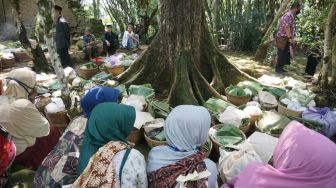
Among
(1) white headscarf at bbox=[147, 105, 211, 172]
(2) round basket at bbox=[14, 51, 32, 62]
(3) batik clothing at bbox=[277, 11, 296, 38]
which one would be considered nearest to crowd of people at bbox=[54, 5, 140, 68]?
(2) round basket at bbox=[14, 51, 32, 62]

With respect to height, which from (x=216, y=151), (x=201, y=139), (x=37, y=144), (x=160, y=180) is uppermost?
(x=201, y=139)

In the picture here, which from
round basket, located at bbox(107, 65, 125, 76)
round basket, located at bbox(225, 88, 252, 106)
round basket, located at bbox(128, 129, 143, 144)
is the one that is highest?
round basket, located at bbox(107, 65, 125, 76)

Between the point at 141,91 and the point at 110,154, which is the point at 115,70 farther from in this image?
the point at 110,154

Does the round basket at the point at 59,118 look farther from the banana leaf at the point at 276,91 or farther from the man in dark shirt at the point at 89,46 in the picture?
the man in dark shirt at the point at 89,46

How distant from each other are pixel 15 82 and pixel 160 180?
242 centimetres

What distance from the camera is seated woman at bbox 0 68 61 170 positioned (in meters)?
3.23

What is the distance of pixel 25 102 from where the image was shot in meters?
3.34

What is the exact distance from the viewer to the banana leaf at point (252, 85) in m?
5.71

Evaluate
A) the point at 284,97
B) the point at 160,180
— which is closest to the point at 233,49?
the point at 284,97

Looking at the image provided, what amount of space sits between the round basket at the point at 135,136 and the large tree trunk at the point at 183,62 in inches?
36.5

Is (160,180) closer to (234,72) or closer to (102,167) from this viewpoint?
(102,167)

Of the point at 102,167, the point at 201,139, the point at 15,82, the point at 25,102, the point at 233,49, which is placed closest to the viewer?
the point at 102,167

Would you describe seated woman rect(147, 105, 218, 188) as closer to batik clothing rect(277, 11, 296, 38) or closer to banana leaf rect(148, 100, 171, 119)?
banana leaf rect(148, 100, 171, 119)

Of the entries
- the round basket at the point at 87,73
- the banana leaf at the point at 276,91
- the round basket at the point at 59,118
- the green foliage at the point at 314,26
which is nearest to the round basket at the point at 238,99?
the banana leaf at the point at 276,91
